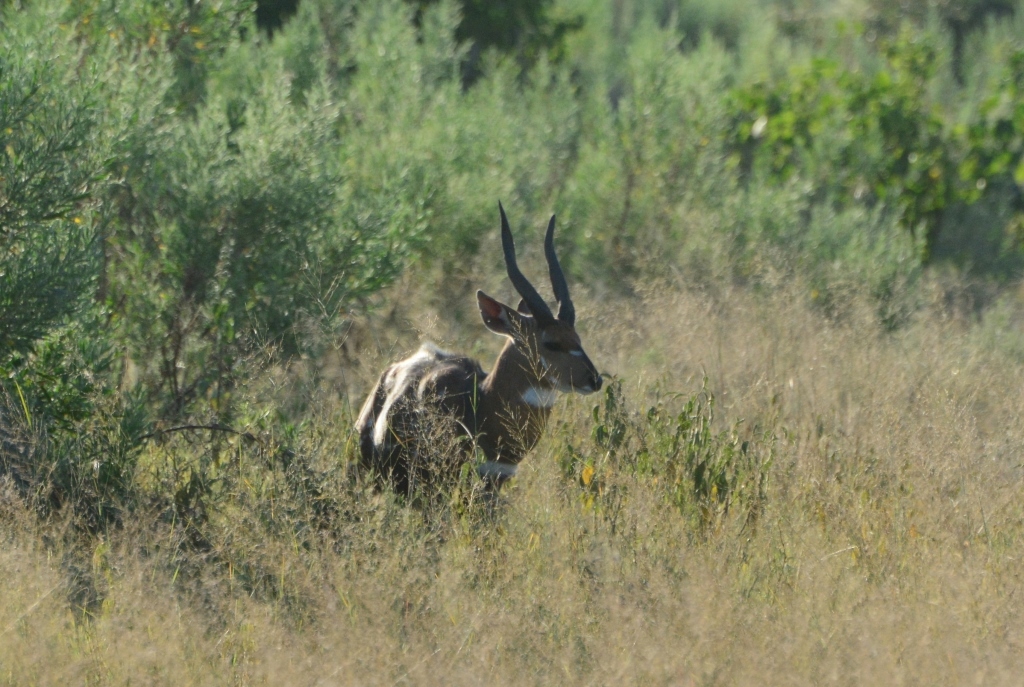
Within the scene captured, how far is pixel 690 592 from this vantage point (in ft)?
16.1

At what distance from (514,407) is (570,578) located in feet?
4.48

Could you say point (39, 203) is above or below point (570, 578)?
above

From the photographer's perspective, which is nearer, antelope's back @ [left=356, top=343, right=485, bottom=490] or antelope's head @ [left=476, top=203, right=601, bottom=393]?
antelope's head @ [left=476, top=203, right=601, bottom=393]

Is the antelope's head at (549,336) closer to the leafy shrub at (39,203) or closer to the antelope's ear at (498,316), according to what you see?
the antelope's ear at (498,316)

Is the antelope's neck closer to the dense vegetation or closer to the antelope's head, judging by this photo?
the antelope's head

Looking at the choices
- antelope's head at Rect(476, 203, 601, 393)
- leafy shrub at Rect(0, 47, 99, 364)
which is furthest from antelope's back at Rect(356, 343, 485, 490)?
leafy shrub at Rect(0, 47, 99, 364)

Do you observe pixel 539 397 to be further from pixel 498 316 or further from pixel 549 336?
pixel 498 316

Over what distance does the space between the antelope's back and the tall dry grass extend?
27 centimetres

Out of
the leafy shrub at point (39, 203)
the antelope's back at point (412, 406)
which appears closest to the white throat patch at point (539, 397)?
the antelope's back at point (412, 406)

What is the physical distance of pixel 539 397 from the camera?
6504 millimetres

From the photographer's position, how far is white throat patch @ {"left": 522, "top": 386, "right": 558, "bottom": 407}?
650cm

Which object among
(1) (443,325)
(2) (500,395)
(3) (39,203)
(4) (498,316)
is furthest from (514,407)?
(1) (443,325)

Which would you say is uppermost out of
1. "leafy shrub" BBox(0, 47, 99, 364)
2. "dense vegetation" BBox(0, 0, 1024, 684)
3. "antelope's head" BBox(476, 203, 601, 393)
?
"leafy shrub" BBox(0, 47, 99, 364)

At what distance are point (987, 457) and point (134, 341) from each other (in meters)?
5.40
